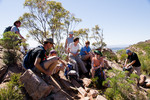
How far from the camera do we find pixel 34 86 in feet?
9.50

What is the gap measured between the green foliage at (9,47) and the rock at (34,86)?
1.44 metres

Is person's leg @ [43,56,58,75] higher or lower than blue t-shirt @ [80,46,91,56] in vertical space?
lower

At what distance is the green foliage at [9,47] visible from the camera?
157 inches

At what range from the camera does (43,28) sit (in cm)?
1634

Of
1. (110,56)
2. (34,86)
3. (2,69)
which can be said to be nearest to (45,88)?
(34,86)

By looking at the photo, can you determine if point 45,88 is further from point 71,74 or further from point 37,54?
point 71,74

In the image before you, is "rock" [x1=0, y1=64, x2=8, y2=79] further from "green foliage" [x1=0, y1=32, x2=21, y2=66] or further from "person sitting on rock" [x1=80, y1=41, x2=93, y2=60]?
"person sitting on rock" [x1=80, y1=41, x2=93, y2=60]

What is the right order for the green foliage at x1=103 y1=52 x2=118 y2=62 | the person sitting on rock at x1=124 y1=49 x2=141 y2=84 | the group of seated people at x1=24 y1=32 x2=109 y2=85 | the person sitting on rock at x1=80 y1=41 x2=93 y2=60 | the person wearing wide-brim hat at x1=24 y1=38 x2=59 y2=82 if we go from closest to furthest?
the person wearing wide-brim hat at x1=24 y1=38 x2=59 y2=82
the group of seated people at x1=24 y1=32 x2=109 y2=85
the person sitting on rock at x1=124 y1=49 x2=141 y2=84
the person sitting on rock at x1=80 y1=41 x2=93 y2=60
the green foliage at x1=103 y1=52 x2=118 y2=62

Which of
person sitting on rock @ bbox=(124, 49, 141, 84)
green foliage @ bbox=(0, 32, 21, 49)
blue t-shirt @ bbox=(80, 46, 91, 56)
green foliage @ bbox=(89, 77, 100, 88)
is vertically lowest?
green foliage @ bbox=(89, 77, 100, 88)

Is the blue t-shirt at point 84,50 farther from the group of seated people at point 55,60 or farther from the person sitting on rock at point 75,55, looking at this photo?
the person sitting on rock at point 75,55

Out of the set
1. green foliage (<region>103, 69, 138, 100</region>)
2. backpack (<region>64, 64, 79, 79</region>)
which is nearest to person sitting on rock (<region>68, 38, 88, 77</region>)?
backpack (<region>64, 64, 79, 79</region>)

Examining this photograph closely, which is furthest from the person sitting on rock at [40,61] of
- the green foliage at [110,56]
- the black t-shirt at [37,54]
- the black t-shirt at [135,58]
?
the green foliage at [110,56]

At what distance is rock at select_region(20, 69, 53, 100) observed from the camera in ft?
9.29

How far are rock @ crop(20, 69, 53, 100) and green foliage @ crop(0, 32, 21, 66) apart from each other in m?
1.44
